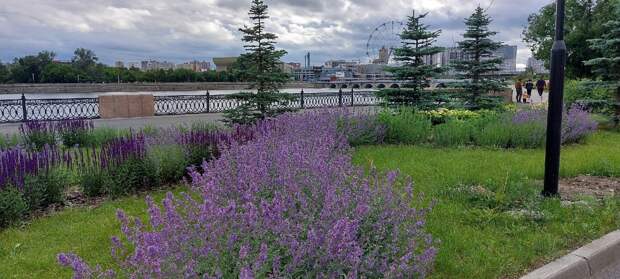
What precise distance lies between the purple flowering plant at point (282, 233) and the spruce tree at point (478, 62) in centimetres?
1249

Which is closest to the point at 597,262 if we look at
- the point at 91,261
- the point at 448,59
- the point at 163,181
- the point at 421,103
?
the point at 91,261

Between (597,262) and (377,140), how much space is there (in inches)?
236

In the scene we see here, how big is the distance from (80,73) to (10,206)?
3282 centimetres

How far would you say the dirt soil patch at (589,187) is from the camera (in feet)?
19.4

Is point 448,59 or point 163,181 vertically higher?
point 448,59

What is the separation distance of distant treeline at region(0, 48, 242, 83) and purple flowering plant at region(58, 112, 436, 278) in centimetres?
2120

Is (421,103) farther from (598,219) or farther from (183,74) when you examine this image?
(183,74)

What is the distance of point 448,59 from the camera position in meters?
16.1

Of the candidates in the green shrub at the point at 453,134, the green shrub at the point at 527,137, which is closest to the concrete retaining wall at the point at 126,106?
the green shrub at the point at 453,134

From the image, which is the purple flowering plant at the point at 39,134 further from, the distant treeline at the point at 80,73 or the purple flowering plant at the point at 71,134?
the distant treeline at the point at 80,73

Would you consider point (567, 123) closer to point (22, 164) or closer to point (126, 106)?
point (22, 164)

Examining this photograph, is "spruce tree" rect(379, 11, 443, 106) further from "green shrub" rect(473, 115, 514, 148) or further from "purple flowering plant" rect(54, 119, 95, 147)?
"purple flowering plant" rect(54, 119, 95, 147)

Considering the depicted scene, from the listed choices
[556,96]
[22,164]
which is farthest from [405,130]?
[22,164]

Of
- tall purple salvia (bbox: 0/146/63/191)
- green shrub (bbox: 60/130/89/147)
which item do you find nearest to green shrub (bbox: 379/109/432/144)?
tall purple salvia (bbox: 0/146/63/191)
